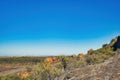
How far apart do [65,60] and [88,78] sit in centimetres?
10895

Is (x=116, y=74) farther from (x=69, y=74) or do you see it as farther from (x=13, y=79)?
(x=13, y=79)

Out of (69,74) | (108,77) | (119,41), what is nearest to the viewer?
(108,77)

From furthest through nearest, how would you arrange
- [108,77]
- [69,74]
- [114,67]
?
1. [69,74]
2. [114,67]
3. [108,77]

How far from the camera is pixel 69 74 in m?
22.0

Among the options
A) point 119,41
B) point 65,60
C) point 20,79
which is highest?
point 119,41

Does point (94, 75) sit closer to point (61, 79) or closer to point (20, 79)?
point (61, 79)

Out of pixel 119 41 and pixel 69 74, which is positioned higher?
pixel 119 41

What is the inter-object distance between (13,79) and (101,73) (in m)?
112

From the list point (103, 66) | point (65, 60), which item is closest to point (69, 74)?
point (103, 66)

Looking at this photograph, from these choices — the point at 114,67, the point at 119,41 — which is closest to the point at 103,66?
the point at 114,67

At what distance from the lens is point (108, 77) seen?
18.2 m

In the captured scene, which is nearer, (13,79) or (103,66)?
(103,66)

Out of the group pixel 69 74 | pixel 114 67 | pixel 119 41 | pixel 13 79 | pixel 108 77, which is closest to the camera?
pixel 108 77

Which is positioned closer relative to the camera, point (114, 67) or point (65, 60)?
point (114, 67)
